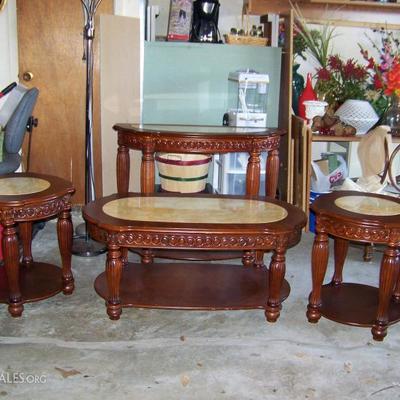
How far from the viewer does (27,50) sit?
3.75 meters

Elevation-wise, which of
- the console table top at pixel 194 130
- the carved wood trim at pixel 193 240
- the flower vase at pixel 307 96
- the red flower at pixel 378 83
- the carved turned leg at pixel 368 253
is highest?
the red flower at pixel 378 83

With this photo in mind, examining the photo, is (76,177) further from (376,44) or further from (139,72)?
(376,44)

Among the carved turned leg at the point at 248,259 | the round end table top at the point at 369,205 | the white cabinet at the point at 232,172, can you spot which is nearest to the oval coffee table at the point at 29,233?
the carved turned leg at the point at 248,259

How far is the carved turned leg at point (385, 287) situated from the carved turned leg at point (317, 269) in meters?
0.24

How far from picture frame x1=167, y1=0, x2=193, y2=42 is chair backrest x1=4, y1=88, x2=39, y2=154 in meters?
1.12

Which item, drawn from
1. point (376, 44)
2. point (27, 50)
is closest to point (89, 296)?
point (27, 50)

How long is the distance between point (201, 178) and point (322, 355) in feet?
4.58

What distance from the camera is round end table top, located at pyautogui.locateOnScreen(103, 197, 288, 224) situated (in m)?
2.35

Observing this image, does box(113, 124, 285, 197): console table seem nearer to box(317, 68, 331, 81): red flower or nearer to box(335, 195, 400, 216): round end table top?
box(335, 195, 400, 216): round end table top

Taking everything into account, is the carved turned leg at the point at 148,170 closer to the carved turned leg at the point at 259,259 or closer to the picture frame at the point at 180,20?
the carved turned leg at the point at 259,259

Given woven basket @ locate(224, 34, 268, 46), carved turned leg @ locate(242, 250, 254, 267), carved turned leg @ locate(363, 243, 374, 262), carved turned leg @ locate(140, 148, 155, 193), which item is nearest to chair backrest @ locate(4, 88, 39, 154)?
carved turned leg @ locate(140, 148, 155, 193)

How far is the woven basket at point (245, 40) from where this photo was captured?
152 inches

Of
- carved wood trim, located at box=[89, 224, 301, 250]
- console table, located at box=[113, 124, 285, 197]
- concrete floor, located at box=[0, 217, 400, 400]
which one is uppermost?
console table, located at box=[113, 124, 285, 197]

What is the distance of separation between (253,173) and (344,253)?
682mm
